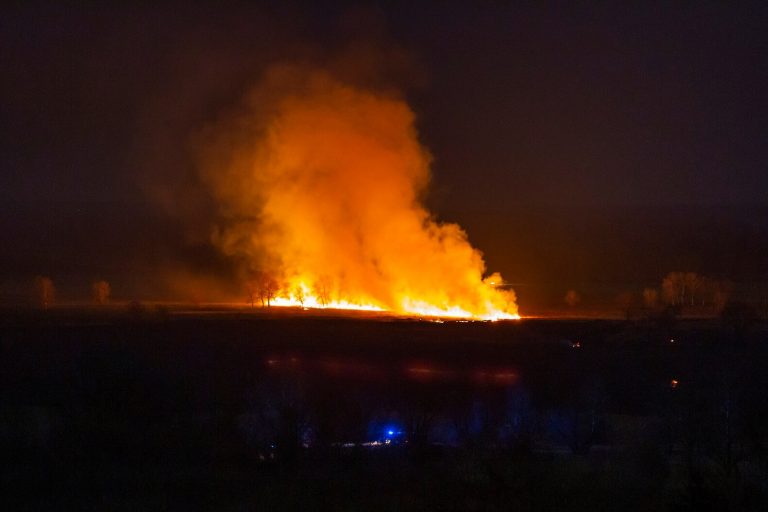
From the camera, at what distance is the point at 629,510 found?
13.2 m

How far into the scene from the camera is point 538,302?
61.9m

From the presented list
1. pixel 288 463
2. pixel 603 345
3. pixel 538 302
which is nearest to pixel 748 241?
pixel 538 302

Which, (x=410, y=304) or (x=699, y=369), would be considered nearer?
(x=699, y=369)

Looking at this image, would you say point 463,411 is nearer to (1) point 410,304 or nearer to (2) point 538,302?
(1) point 410,304

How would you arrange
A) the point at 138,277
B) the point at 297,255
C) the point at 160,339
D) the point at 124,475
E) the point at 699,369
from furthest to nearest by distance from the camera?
the point at 138,277
the point at 297,255
the point at 160,339
the point at 699,369
the point at 124,475

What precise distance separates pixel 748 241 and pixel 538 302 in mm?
50310

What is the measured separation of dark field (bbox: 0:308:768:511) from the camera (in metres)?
13.8

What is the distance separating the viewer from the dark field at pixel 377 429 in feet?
45.2

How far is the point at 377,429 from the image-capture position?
64.3 feet

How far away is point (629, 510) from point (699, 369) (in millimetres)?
15464

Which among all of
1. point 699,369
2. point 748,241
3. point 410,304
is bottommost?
point 699,369

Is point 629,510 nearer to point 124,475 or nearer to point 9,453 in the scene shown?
point 124,475

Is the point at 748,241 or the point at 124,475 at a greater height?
the point at 748,241

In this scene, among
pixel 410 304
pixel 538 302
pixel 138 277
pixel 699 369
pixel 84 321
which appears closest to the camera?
pixel 699 369
